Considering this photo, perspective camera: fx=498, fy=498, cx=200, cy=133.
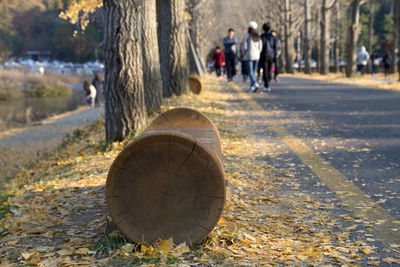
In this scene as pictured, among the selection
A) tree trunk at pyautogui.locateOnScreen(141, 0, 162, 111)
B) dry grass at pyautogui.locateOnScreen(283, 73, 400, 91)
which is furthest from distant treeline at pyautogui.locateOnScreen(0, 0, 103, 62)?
tree trunk at pyautogui.locateOnScreen(141, 0, 162, 111)

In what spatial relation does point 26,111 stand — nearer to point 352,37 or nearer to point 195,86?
point 195,86

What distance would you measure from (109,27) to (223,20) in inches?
3020

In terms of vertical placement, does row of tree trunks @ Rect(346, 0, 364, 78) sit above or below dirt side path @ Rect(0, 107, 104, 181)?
above

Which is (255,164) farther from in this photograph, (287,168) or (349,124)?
(349,124)

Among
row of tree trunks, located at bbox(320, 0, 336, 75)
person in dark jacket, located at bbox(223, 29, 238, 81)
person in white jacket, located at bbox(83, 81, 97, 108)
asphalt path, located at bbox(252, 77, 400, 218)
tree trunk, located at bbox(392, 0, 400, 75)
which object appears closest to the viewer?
asphalt path, located at bbox(252, 77, 400, 218)

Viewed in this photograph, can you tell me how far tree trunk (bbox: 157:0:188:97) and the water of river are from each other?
33.9ft

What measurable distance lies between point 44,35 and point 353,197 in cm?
9723

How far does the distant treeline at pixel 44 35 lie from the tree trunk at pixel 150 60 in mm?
67830

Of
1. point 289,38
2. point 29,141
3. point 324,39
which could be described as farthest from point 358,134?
point 289,38

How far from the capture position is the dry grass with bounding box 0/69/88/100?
38.8m

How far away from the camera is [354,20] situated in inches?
968

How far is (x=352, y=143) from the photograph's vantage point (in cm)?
742

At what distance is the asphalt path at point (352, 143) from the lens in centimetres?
480

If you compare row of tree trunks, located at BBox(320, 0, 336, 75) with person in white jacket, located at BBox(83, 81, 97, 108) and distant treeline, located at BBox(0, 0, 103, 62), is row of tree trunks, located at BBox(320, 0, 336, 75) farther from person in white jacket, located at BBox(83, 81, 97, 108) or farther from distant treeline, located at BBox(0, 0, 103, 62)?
distant treeline, located at BBox(0, 0, 103, 62)
